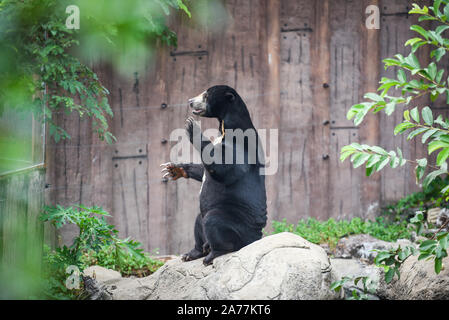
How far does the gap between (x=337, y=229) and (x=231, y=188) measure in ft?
8.07

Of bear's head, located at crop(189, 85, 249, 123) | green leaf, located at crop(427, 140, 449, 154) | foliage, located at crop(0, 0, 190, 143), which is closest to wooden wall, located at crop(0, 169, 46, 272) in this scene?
foliage, located at crop(0, 0, 190, 143)

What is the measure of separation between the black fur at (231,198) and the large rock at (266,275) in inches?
6.3

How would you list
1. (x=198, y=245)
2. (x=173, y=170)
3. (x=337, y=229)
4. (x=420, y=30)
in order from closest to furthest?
(x=420, y=30), (x=173, y=170), (x=198, y=245), (x=337, y=229)

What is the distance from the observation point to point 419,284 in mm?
3441

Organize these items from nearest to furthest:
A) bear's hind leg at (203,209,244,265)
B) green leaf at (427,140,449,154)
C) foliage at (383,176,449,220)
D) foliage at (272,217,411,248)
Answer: green leaf at (427,140,449,154) < bear's hind leg at (203,209,244,265) < foliage at (272,217,411,248) < foliage at (383,176,449,220)

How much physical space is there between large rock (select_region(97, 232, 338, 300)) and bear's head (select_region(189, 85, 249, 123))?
98 cm

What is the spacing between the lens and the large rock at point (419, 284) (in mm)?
3336

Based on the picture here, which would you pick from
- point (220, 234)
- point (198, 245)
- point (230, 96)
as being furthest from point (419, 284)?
point (230, 96)

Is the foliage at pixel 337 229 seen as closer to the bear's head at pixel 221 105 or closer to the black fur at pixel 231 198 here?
the black fur at pixel 231 198

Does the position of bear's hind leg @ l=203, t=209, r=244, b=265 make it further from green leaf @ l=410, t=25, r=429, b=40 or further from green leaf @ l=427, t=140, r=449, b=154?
green leaf @ l=410, t=25, r=429, b=40

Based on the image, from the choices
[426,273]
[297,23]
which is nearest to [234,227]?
[426,273]

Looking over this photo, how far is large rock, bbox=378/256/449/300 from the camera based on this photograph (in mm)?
3336

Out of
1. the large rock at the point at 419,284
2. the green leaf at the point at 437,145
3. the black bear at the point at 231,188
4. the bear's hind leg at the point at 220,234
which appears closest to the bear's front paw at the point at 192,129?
the black bear at the point at 231,188

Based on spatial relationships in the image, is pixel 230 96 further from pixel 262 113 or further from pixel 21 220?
pixel 262 113
